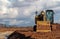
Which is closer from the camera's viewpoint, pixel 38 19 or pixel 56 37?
pixel 56 37

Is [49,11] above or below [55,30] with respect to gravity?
above

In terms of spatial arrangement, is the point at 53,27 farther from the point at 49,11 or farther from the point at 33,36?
the point at 33,36

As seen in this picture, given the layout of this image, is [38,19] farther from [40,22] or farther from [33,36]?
[33,36]

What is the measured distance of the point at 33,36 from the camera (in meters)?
16.6

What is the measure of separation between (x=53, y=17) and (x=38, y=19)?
5.14 ft

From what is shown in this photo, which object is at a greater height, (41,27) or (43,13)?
(43,13)

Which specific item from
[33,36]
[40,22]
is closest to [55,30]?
[40,22]

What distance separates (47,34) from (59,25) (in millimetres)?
2699

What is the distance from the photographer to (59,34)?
17000mm

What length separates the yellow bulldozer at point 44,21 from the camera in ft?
61.1

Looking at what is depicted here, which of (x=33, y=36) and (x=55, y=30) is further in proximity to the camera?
(x=55, y=30)

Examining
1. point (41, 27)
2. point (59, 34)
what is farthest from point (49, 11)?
point (59, 34)

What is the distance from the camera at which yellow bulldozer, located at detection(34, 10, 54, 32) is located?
18609mm

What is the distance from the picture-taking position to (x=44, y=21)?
61.1 feet
